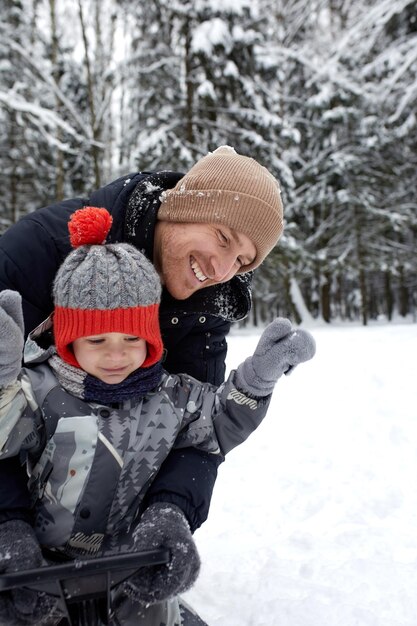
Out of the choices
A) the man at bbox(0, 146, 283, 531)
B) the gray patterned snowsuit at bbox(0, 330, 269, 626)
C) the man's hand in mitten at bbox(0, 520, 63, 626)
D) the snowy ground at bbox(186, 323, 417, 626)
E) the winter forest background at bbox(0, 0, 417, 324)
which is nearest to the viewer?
the man's hand in mitten at bbox(0, 520, 63, 626)

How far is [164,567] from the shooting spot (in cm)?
138

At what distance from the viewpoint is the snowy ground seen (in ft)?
7.41

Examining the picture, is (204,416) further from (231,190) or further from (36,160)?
(36,160)

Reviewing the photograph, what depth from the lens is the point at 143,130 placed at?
12570mm

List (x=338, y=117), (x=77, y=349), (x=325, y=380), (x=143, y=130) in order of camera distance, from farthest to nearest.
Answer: (x=338, y=117), (x=143, y=130), (x=325, y=380), (x=77, y=349)

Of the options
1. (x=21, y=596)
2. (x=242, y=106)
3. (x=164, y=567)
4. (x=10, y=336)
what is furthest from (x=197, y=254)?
(x=242, y=106)

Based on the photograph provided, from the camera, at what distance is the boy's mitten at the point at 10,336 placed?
134cm

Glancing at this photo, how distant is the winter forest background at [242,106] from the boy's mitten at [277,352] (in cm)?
666

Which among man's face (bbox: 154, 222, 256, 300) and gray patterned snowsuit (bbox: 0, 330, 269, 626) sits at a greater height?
man's face (bbox: 154, 222, 256, 300)

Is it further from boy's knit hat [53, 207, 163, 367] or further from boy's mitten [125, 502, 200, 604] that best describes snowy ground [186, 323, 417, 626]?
boy's knit hat [53, 207, 163, 367]

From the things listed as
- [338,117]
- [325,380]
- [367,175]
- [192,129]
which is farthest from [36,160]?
[325,380]

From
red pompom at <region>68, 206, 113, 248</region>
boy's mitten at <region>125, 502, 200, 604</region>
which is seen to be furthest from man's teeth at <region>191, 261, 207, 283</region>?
boy's mitten at <region>125, 502, 200, 604</region>

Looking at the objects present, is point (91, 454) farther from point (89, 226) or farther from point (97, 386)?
point (89, 226)

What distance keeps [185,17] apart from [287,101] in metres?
5.65
